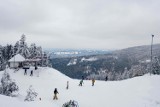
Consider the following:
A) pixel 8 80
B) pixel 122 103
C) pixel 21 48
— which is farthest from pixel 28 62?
pixel 21 48

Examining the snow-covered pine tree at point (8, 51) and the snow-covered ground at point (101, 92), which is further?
the snow-covered pine tree at point (8, 51)

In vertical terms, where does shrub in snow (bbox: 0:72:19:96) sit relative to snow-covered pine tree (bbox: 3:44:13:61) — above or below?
below

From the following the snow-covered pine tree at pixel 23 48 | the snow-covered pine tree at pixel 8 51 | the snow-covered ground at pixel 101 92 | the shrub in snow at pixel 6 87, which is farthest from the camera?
the snow-covered pine tree at pixel 8 51

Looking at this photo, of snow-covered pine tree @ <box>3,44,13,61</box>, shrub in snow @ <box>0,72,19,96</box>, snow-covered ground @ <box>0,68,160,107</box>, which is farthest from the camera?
snow-covered pine tree @ <box>3,44,13,61</box>

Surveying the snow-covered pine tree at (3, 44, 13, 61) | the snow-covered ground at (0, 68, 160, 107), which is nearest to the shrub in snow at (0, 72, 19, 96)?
the snow-covered ground at (0, 68, 160, 107)

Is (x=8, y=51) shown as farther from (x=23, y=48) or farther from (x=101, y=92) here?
(x=101, y=92)

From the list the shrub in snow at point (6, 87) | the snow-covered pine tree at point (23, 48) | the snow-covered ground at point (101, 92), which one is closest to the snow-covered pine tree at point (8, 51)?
the snow-covered pine tree at point (23, 48)

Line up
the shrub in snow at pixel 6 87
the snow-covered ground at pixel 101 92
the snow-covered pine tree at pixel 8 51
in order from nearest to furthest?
the snow-covered ground at pixel 101 92 → the shrub in snow at pixel 6 87 → the snow-covered pine tree at pixel 8 51

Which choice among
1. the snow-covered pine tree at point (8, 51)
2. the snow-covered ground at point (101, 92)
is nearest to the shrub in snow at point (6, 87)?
the snow-covered ground at point (101, 92)

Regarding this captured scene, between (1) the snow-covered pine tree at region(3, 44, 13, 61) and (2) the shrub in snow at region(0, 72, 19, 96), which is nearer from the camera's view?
(2) the shrub in snow at region(0, 72, 19, 96)

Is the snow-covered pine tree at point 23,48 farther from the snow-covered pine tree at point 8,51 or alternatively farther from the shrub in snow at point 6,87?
the shrub in snow at point 6,87

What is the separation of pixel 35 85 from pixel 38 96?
28.0ft

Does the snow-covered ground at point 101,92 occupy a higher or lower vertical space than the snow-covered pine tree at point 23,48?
lower

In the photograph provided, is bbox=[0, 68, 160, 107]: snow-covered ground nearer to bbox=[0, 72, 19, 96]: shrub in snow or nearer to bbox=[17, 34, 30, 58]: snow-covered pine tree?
bbox=[0, 72, 19, 96]: shrub in snow
